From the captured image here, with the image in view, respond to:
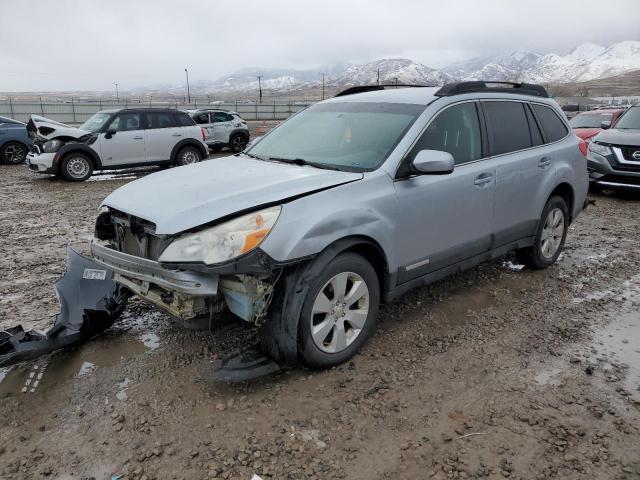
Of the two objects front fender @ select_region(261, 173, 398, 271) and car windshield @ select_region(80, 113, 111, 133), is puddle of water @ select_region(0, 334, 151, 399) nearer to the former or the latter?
front fender @ select_region(261, 173, 398, 271)

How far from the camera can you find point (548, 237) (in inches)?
206

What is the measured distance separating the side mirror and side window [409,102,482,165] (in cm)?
14

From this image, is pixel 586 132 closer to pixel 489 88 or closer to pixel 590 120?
pixel 590 120

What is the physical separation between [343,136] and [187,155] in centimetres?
1020

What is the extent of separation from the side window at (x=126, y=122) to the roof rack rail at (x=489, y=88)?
10049mm

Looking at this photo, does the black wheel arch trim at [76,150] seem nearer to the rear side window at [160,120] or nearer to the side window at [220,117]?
the rear side window at [160,120]

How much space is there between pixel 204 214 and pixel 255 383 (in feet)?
3.74

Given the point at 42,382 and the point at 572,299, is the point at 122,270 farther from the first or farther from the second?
the point at 572,299

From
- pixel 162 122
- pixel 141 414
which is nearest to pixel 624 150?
pixel 141 414

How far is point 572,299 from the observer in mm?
4637

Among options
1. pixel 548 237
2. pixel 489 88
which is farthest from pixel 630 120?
pixel 489 88

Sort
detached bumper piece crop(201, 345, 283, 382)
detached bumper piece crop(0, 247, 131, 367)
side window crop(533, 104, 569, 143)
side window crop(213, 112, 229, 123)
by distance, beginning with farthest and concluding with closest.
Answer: side window crop(213, 112, 229, 123), side window crop(533, 104, 569, 143), detached bumper piece crop(0, 247, 131, 367), detached bumper piece crop(201, 345, 283, 382)

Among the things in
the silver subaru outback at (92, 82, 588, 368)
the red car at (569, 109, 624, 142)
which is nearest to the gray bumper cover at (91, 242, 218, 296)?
the silver subaru outback at (92, 82, 588, 368)

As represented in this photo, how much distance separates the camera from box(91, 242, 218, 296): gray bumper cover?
9.22ft
